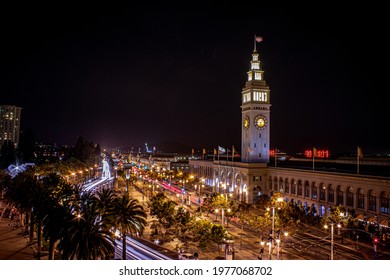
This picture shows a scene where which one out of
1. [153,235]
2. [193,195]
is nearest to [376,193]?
[153,235]

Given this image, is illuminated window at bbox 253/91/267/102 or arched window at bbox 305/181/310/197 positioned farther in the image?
illuminated window at bbox 253/91/267/102

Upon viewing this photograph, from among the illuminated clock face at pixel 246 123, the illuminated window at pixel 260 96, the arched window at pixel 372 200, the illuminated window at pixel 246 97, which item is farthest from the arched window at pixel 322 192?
the illuminated window at pixel 246 97

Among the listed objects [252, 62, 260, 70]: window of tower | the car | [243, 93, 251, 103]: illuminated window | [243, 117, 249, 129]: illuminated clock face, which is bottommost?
the car

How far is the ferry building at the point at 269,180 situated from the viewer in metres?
61.2

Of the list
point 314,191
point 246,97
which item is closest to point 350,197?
point 314,191

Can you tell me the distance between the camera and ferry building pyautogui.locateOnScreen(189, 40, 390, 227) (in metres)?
61.2

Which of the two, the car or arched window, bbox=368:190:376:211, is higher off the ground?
arched window, bbox=368:190:376:211

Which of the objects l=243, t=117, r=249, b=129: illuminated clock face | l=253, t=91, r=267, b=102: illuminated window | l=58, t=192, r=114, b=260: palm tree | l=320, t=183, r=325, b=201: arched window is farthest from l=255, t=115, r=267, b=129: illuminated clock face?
l=58, t=192, r=114, b=260: palm tree

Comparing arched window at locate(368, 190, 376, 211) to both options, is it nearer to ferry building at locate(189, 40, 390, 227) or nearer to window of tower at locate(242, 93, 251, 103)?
ferry building at locate(189, 40, 390, 227)

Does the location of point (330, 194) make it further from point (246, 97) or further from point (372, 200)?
point (246, 97)

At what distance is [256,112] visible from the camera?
99.1 m

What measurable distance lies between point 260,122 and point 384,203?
46029 mm
